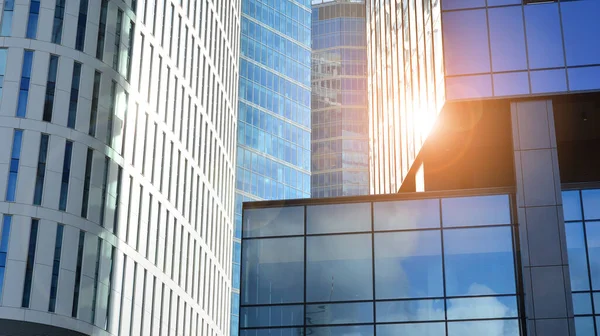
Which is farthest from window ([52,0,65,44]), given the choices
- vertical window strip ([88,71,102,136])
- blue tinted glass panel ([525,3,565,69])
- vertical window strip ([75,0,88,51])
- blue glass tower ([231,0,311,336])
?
blue glass tower ([231,0,311,336])

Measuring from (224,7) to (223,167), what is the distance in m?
15.8

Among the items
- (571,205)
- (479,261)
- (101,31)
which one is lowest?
(479,261)

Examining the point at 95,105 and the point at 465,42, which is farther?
the point at 95,105

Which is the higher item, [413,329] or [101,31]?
[101,31]

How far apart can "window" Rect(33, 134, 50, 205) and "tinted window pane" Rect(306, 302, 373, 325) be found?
21.9 m

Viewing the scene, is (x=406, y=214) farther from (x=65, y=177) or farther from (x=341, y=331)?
(x=65, y=177)

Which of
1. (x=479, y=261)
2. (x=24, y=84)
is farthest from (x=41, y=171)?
(x=479, y=261)

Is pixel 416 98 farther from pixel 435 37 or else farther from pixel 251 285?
pixel 251 285

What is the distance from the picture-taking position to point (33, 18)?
176ft

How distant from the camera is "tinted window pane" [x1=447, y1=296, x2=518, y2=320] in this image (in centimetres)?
3350

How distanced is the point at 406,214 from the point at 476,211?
2.64 metres

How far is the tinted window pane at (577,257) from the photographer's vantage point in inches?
1383

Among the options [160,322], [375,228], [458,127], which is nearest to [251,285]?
[375,228]

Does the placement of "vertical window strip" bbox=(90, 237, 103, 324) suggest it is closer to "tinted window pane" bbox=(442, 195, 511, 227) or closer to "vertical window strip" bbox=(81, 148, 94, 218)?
"vertical window strip" bbox=(81, 148, 94, 218)
